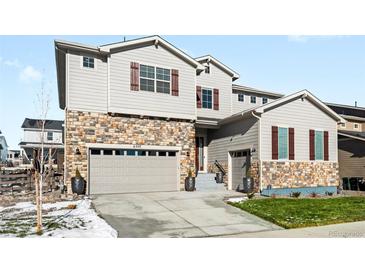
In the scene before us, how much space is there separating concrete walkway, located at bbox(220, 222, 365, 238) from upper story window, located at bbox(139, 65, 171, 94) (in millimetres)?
9112

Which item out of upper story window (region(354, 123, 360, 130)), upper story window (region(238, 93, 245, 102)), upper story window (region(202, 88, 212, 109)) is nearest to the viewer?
upper story window (region(202, 88, 212, 109))

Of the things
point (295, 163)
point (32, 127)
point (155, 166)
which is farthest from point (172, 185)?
point (32, 127)

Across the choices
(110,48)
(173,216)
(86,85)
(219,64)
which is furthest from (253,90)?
(173,216)

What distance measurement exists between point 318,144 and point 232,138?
4689 mm

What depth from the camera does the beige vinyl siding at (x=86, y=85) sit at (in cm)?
1356

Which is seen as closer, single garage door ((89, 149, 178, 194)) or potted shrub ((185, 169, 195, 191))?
single garage door ((89, 149, 178, 194))

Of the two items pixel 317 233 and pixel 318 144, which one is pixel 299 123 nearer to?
pixel 318 144

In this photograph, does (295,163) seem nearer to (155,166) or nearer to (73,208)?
(155,166)

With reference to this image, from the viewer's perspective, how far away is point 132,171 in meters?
14.6

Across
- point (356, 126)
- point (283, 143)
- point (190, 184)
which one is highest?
point (356, 126)

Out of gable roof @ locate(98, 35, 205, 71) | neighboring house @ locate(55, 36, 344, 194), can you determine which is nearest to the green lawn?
neighboring house @ locate(55, 36, 344, 194)

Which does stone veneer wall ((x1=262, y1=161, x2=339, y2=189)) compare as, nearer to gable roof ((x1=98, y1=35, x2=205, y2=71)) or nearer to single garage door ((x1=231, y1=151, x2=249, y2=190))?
single garage door ((x1=231, y1=151, x2=249, y2=190))

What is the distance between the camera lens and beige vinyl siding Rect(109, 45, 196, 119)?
1434 cm

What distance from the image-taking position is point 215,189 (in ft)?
54.3
